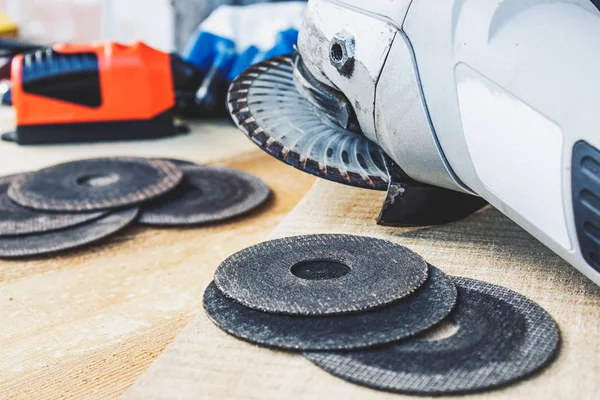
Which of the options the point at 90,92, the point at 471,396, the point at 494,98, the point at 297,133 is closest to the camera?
the point at 471,396

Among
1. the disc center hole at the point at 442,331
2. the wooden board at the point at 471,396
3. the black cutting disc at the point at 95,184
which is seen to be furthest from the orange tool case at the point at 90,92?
the disc center hole at the point at 442,331

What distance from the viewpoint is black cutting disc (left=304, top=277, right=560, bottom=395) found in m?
0.62

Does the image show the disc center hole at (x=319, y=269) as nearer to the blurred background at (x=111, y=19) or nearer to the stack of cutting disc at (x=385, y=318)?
the stack of cutting disc at (x=385, y=318)

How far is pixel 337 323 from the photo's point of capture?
70 centimetres

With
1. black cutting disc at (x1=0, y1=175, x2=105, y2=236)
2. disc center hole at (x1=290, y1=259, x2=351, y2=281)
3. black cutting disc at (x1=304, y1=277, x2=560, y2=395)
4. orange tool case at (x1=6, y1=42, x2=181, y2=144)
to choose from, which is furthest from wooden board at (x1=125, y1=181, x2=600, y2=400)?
orange tool case at (x1=6, y1=42, x2=181, y2=144)

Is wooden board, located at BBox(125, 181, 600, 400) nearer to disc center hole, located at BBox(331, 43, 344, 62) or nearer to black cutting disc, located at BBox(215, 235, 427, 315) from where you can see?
black cutting disc, located at BBox(215, 235, 427, 315)

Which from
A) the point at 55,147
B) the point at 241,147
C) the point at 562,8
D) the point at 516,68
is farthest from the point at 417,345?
the point at 55,147

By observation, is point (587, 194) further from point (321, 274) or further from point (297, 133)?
point (297, 133)

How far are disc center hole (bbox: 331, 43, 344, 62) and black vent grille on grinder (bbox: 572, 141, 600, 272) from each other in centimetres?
36

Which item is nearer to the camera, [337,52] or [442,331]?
[442,331]

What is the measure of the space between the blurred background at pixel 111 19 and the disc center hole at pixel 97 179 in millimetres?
1098

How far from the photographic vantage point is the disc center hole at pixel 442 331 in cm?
70

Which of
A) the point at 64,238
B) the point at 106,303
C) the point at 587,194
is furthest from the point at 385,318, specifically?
the point at 64,238

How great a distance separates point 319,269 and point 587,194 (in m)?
0.31
